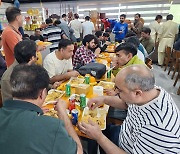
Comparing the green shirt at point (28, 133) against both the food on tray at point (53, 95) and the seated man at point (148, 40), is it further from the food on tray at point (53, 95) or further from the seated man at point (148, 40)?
the seated man at point (148, 40)

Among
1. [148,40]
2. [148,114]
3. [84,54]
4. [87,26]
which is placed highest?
[87,26]

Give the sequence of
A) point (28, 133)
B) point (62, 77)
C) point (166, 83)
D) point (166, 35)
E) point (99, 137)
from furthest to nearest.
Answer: point (166, 35), point (166, 83), point (62, 77), point (99, 137), point (28, 133)

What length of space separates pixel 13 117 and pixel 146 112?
0.75 meters

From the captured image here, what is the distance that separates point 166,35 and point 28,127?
5836 millimetres

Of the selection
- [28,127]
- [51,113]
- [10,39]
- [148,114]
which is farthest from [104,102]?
[10,39]

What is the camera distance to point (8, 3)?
30.4 ft

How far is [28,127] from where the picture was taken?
0.78m

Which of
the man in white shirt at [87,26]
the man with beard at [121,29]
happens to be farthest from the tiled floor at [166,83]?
the man in white shirt at [87,26]

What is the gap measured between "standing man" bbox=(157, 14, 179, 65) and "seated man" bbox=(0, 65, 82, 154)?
18.1 feet

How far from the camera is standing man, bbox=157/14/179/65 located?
5.54 metres

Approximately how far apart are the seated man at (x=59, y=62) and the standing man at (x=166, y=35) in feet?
13.8

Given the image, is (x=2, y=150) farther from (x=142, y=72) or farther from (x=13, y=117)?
(x=142, y=72)

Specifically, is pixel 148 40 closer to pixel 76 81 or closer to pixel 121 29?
pixel 121 29

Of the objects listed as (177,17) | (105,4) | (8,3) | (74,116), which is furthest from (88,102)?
(8,3)
